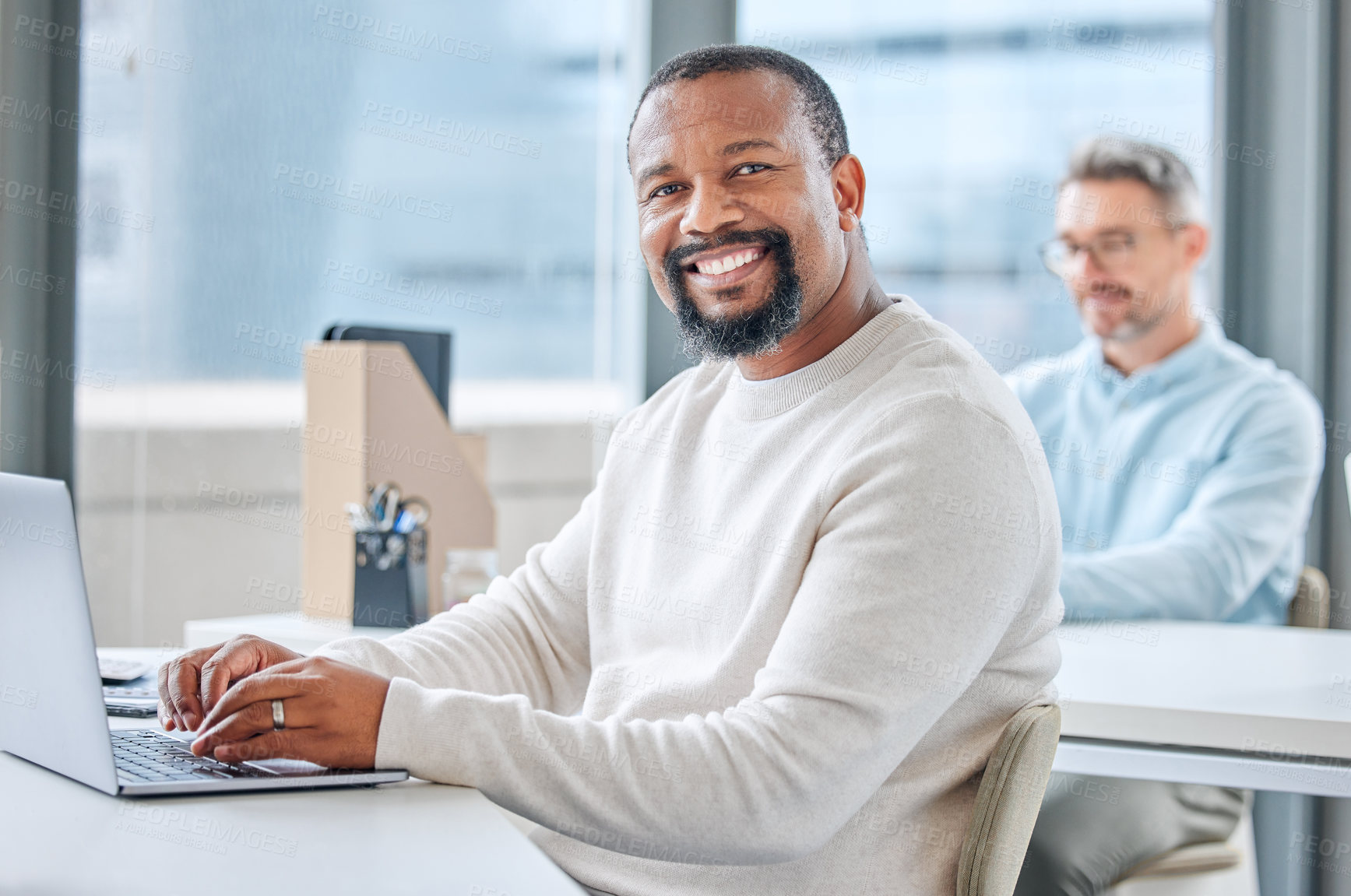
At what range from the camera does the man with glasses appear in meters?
1.99

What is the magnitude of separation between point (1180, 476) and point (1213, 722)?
1.36m

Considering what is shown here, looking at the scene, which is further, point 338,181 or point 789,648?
point 338,181

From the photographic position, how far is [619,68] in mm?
3320

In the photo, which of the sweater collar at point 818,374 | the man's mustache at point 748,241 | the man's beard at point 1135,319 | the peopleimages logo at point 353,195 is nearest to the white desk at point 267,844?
the sweater collar at point 818,374

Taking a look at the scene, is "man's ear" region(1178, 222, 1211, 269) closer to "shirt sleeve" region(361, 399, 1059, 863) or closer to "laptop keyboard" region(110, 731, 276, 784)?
"shirt sleeve" region(361, 399, 1059, 863)

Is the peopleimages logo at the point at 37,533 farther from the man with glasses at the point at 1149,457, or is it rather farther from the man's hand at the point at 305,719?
the man with glasses at the point at 1149,457

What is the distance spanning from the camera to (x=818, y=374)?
1.27 metres

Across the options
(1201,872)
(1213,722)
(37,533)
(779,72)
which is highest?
(779,72)

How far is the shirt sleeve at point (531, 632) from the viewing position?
135 cm

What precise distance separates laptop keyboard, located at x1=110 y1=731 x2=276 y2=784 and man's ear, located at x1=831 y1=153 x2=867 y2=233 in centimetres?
84

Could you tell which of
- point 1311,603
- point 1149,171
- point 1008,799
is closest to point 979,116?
point 1149,171

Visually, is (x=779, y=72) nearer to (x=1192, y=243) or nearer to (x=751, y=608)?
(x=751, y=608)

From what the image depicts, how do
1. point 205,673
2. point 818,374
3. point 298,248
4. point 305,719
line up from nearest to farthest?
point 305,719 → point 205,673 → point 818,374 → point 298,248

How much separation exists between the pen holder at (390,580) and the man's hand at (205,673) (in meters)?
0.98
